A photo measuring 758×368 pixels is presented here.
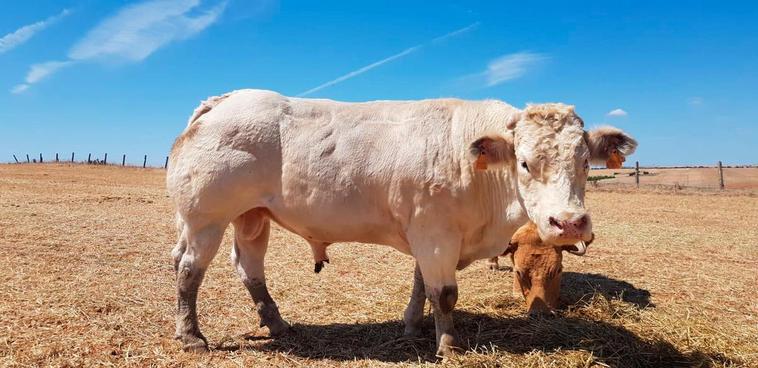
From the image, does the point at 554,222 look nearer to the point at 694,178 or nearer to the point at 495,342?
the point at 495,342

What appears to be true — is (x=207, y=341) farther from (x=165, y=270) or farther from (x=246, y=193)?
(x=165, y=270)

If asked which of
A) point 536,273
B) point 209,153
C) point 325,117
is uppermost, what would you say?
point 325,117

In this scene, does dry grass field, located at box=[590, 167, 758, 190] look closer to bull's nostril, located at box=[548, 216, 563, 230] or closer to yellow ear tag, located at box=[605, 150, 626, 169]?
yellow ear tag, located at box=[605, 150, 626, 169]

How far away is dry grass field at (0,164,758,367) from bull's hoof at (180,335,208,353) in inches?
4.7

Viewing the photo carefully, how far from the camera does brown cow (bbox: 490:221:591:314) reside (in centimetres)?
610

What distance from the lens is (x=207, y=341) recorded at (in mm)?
5270

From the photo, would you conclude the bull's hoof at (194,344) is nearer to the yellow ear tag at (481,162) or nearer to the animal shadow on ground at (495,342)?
the animal shadow on ground at (495,342)

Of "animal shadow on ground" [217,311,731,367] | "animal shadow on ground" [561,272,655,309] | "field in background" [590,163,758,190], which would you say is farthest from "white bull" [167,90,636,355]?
"field in background" [590,163,758,190]

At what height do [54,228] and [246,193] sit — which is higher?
[246,193]

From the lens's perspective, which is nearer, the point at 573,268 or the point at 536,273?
the point at 536,273

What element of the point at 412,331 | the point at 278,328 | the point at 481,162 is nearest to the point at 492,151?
the point at 481,162

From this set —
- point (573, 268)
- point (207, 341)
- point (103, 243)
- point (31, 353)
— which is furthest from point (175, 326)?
point (573, 268)

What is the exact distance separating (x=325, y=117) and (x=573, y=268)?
614cm

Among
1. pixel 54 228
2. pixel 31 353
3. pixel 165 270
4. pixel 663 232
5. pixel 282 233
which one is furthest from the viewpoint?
pixel 663 232
